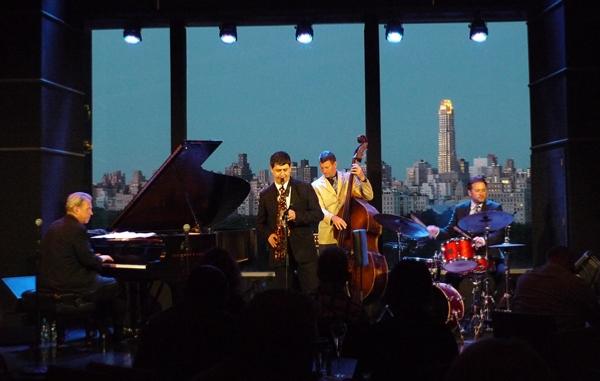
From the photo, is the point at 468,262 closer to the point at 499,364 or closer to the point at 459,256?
the point at 459,256

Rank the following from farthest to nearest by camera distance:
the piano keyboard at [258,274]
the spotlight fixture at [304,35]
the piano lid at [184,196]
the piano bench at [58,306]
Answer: the piano keyboard at [258,274]
the spotlight fixture at [304,35]
the piano lid at [184,196]
the piano bench at [58,306]

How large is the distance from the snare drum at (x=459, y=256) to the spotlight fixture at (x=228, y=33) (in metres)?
3.44

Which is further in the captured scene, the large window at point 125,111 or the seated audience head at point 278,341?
the large window at point 125,111

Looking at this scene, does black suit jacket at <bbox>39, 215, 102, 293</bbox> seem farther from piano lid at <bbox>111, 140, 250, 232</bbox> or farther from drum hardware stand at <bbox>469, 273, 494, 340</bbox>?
drum hardware stand at <bbox>469, 273, 494, 340</bbox>

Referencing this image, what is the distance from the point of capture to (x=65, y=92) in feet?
26.8

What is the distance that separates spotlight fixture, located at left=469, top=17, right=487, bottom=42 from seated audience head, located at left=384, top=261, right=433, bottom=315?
5930 mm

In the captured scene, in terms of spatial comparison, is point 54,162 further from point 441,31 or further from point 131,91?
point 441,31

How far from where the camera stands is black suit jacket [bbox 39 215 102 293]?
6582 millimetres

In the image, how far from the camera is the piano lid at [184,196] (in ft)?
21.9

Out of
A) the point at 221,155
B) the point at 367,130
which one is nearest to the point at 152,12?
the point at 221,155

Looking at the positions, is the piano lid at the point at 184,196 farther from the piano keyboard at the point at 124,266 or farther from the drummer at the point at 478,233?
the drummer at the point at 478,233

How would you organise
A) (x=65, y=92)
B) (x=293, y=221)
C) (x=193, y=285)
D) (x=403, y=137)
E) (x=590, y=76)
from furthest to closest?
(x=403, y=137), (x=65, y=92), (x=590, y=76), (x=293, y=221), (x=193, y=285)

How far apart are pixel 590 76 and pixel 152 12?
16.0 ft

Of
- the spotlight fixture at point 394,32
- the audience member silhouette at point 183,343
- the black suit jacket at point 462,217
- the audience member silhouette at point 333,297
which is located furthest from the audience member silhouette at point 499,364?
the spotlight fixture at point 394,32
